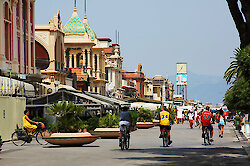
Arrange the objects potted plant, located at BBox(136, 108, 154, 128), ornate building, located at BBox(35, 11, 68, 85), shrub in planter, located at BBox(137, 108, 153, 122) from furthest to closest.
A: ornate building, located at BBox(35, 11, 68, 85) → shrub in planter, located at BBox(137, 108, 153, 122) → potted plant, located at BBox(136, 108, 154, 128)

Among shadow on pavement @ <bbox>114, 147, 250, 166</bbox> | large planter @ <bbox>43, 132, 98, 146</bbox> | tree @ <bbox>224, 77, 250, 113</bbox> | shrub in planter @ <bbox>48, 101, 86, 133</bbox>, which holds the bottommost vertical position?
shadow on pavement @ <bbox>114, 147, 250, 166</bbox>

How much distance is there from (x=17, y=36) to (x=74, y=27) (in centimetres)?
2738

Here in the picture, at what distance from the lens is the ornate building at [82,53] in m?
67.2

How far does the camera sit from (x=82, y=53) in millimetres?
68062

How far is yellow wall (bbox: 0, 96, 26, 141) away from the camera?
2477 centimetres

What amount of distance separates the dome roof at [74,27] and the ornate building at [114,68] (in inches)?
633

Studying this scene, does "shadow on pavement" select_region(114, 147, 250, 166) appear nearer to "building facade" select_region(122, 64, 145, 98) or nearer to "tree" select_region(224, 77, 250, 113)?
"tree" select_region(224, 77, 250, 113)

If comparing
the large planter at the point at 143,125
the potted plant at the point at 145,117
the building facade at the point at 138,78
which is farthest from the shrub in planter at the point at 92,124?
the building facade at the point at 138,78

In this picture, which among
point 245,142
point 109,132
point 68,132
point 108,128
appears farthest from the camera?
point 108,128

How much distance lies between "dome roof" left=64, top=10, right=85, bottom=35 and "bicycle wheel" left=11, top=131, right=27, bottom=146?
45.2 m

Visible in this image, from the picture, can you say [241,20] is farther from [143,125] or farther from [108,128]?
[143,125]

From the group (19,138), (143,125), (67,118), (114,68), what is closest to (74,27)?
(114,68)

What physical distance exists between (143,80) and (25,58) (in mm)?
97106

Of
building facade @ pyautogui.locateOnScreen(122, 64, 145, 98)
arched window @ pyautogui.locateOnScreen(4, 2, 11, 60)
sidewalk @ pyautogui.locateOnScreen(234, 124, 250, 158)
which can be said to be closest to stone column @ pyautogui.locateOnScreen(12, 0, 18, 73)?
arched window @ pyautogui.locateOnScreen(4, 2, 11, 60)
